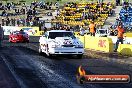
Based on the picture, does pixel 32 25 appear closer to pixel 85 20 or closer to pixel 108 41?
pixel 85 20

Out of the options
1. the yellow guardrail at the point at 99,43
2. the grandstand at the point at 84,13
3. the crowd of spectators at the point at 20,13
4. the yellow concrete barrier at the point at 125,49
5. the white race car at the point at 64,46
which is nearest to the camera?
the white race car at the point at 64,46

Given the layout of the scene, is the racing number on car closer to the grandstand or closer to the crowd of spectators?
the grandstand

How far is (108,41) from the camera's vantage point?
27.5 m

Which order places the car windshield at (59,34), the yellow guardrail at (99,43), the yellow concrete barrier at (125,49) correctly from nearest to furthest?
the car windshield at (59,34)
the yellow concrete barrier at (125,49)
the yellow guardrail at (99,43)

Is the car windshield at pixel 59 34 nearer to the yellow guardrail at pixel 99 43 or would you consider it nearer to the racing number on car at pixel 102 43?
the yellow guardrail at pixel 99 43

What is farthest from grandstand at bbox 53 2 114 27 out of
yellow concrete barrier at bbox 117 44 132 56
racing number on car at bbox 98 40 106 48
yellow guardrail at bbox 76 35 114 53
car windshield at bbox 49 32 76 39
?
car windshield at bbox 49 32 76 39

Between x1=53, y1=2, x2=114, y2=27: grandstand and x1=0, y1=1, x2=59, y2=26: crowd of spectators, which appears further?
x1=0, y1=1, x2=59, y2=26: crowd of spectators

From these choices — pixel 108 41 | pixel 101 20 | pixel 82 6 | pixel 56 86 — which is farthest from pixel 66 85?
pixel 82 6

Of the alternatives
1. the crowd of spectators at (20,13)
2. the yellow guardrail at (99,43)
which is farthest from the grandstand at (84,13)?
the yellow guardrail at (99,43)

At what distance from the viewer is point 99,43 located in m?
29.6

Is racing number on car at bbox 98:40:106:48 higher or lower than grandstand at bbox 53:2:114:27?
lower

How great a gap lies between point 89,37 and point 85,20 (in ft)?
88.9

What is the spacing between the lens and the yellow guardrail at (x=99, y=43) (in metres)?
27.7

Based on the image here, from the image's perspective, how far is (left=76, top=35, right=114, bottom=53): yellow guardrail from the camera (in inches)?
A: 1090
